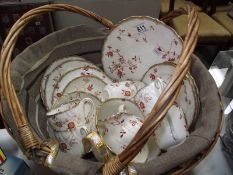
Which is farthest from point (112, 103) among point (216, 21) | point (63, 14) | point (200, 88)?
point (216, 21)

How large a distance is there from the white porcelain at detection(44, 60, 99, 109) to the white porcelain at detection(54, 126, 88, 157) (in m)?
0.15

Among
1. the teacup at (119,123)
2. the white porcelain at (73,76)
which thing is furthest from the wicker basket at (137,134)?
the white porcelain at (73,76)

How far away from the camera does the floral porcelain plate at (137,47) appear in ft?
2.18

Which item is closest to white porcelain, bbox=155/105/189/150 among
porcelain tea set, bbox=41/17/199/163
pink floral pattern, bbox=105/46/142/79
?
porcelain tea set, bbox=41/17/199/163

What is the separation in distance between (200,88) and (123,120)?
205 millimetres

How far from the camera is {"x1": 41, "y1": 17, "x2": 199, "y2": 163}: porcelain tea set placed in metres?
0.51

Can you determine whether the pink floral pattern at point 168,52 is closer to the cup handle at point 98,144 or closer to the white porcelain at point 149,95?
the white porcelain at point 149,95

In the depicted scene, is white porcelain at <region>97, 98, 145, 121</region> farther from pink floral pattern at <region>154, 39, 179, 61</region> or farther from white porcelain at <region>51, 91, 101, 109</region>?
pink floral pattern at <region>154, 39, 179, 61</region>

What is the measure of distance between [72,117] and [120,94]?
14 centimetres

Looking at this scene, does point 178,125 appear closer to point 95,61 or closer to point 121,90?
point 121,90

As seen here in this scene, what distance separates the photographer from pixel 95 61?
31.9 inches

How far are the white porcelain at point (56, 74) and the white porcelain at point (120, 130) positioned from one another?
8.1 inches

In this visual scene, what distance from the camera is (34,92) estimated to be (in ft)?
2.19

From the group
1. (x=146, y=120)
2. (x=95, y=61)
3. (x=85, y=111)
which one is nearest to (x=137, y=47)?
(x=95, y=61)
